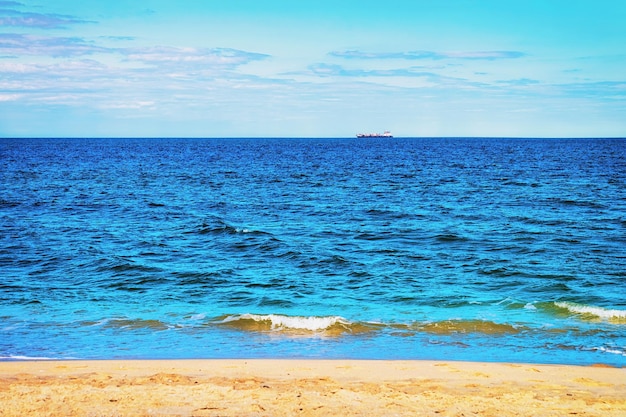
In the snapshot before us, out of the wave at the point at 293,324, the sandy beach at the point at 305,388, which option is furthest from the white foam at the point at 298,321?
the sandy beach at the point at 305,388

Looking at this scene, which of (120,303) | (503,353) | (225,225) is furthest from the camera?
(225,225)

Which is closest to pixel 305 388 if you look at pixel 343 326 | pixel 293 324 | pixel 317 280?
pixel 343 326

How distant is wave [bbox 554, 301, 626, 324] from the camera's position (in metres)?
15.9

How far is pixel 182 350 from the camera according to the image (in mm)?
13797

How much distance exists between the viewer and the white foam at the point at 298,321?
1560 cm

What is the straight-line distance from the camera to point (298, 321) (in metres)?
15.9

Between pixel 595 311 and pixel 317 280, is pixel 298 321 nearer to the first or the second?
pixel 317 280

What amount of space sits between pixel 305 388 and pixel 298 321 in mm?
5320

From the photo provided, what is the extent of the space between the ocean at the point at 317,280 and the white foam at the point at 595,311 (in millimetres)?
53

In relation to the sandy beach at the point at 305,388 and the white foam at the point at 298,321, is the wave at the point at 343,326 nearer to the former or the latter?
the white foam at the point at 298,321

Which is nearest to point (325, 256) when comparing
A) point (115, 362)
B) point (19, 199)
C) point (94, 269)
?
point (94, 269)

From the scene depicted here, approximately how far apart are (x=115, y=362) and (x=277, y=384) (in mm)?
3469

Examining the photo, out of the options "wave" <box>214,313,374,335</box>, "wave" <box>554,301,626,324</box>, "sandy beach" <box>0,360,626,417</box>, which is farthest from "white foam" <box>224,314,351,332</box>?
"wave" <box>554,301,626,324</box>

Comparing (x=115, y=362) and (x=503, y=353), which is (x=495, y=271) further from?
(x=115, y=362)
